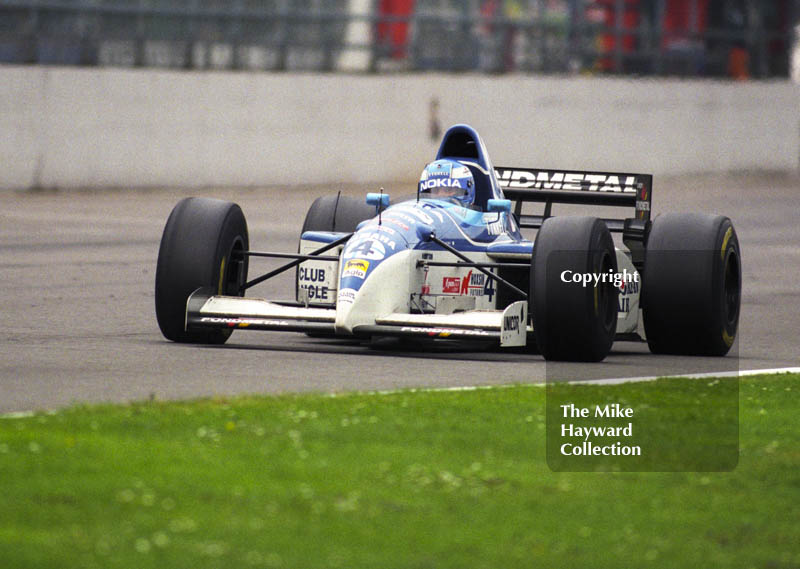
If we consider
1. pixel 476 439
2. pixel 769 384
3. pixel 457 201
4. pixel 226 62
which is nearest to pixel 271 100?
pixel 226 62

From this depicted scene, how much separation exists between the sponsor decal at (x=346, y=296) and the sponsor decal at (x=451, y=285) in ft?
2.96

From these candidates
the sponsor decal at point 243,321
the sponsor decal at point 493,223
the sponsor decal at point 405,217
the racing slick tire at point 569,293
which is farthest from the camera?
the sponsor decal at point 493,223

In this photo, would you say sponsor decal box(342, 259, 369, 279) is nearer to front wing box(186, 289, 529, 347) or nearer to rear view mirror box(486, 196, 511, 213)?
front wing box(186, 289, 529, 347)

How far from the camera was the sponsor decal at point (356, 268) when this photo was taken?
11906 mm

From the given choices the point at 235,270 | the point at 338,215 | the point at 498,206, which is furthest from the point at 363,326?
the point at 338,215

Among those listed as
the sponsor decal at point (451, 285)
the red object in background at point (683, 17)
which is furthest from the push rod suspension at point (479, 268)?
the red object in background at point (683, 17)

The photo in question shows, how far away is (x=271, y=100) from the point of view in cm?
3222

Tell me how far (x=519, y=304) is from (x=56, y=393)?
3543mm

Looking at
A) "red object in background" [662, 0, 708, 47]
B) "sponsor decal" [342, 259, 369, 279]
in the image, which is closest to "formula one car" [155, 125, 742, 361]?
"sponsor decal" [342, 259, 369, 279]

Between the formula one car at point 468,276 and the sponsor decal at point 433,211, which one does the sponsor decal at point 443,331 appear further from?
the sponsor decal at point 433,211

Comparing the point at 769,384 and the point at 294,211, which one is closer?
the point at 769,384

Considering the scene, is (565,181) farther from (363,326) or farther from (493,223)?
(363,326)

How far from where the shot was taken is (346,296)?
1179 centimetres

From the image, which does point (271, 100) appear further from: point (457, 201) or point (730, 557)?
point (730, 557)
